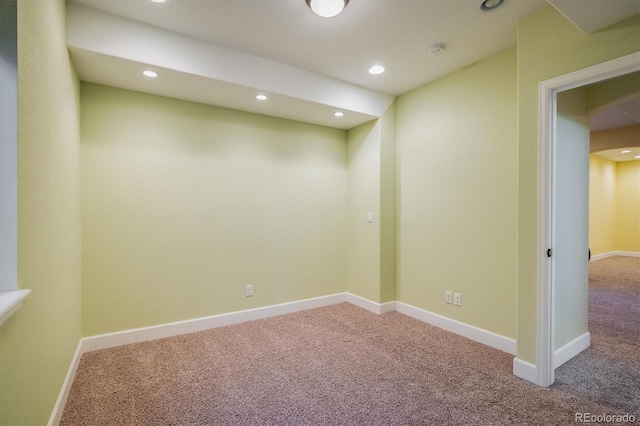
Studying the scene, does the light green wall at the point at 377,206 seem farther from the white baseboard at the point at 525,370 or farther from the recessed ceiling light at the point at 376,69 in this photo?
the white baseboard at the point at 525,370

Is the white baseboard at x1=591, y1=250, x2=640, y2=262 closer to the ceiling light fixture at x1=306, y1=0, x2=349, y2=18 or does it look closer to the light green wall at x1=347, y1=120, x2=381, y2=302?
the light green wall at x1=347, y1=120, x2=381, y2=302

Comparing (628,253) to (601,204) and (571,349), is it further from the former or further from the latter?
(571,349)

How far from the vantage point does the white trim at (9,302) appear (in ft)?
3.32

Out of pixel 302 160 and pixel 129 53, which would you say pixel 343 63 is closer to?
pixel 302 160

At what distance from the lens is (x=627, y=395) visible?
6.84ft

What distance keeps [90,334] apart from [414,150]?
3.73 m

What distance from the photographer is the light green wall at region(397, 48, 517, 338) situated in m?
2.73

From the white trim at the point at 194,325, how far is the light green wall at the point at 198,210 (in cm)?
7

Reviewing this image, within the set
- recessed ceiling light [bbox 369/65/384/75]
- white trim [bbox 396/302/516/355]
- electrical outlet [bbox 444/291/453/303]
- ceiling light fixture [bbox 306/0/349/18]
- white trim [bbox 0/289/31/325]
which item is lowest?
white trim [bbox 396/302/516/355]

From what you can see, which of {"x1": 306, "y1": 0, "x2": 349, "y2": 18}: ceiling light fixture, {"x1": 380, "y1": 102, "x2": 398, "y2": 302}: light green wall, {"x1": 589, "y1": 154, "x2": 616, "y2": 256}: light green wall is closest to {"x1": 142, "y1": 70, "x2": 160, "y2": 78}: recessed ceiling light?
{"x1": 306, "y1": 0, "x2": 349, "y2": 18}: ceiling light fixture

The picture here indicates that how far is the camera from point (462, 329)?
3.08 metres

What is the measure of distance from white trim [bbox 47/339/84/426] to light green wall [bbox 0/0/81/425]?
7 cm

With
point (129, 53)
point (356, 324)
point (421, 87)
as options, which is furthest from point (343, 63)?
point (356, 324)

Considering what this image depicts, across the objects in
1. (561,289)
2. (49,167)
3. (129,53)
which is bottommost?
(561,289)
